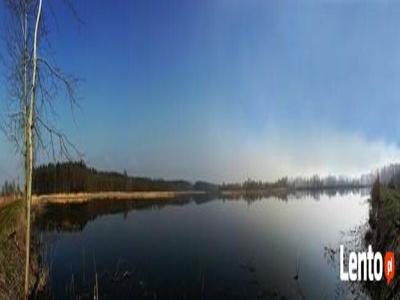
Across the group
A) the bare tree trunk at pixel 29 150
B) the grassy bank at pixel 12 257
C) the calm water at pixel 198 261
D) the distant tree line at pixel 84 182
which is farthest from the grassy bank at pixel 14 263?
the distant tree line at pixel 84 182

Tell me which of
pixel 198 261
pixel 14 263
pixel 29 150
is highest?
pixel 29 150

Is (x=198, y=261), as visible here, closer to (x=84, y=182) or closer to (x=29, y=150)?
(x=29, y=150)

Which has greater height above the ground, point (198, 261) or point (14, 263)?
point (14, 263)

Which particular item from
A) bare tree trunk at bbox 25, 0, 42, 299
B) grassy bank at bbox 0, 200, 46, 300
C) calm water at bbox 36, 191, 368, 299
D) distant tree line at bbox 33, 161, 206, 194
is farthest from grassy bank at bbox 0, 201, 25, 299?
distant tree line at bbox 33, 161, 206, 194

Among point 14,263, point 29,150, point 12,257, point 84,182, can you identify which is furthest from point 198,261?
point 84,182

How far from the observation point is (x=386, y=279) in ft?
31.0

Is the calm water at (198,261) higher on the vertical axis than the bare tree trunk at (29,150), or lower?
lower

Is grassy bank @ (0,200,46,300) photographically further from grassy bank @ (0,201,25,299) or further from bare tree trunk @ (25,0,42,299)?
bare tree trunk @ (25,0,42,299)

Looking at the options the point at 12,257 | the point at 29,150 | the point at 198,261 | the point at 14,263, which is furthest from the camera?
the point at 198,261

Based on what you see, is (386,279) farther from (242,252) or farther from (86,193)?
(86,193)

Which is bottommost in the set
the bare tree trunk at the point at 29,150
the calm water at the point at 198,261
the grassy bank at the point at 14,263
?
the calm water at the point at 198,261

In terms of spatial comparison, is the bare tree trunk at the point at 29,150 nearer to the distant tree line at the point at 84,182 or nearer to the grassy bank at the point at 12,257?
the grassy bank at the point at 12,257

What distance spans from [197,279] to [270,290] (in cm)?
257

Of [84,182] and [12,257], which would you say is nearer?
[12,257]
